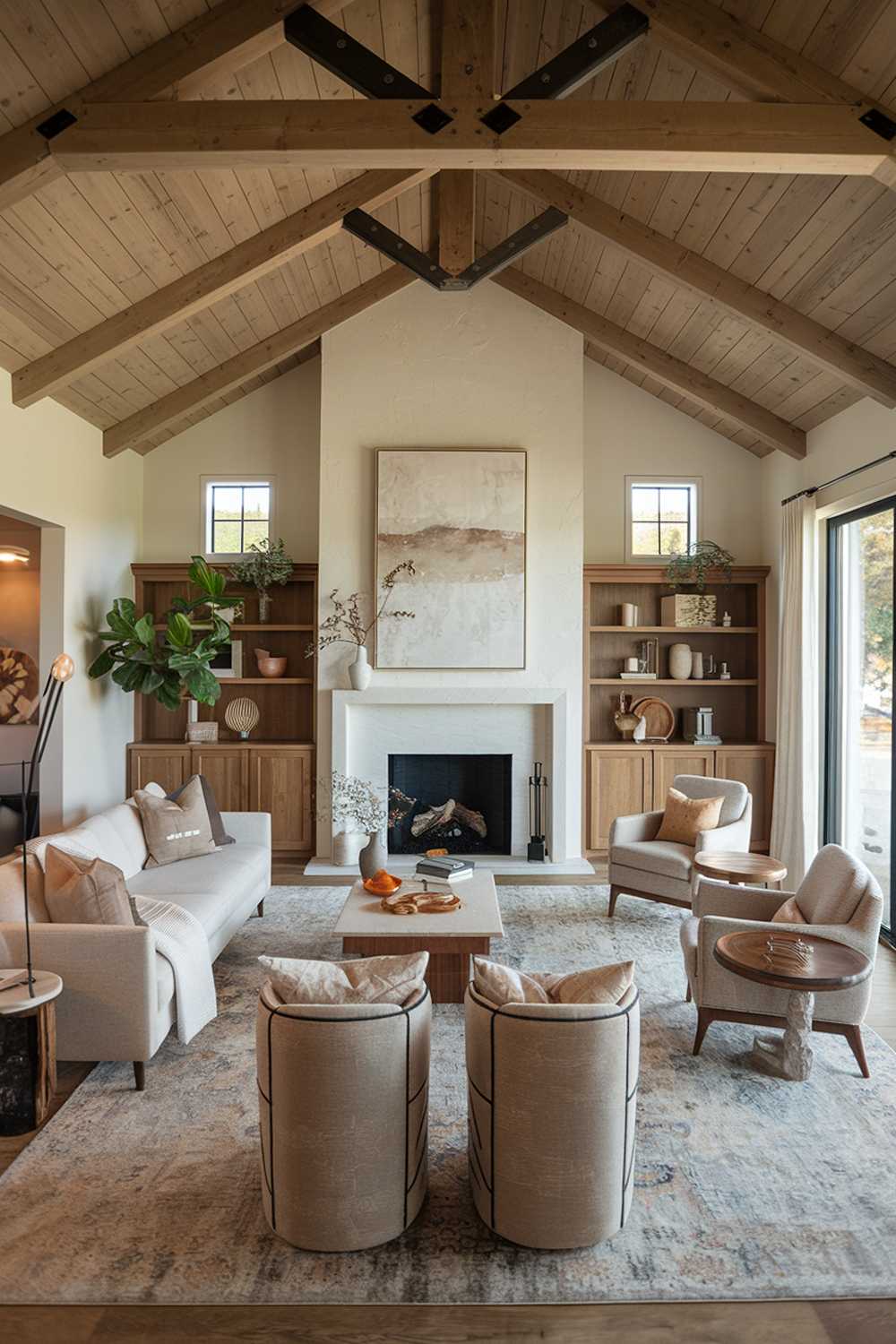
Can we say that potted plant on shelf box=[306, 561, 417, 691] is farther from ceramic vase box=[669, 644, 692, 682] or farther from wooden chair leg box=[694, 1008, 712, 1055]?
wooden chair leg box=[694, 1008, 712, 1055]

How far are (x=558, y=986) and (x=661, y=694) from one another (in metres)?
5.07

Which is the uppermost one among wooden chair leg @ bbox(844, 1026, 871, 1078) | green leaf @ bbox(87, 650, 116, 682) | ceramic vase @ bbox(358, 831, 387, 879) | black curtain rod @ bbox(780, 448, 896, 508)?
black curtain rod @ bbox(780, 448, 896, 508)

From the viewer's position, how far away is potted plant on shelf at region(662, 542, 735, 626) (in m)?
6.88

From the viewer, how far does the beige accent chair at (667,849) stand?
512 centimetres

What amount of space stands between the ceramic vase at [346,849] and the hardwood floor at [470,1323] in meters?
4.32

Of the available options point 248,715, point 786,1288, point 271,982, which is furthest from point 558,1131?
point 248,715

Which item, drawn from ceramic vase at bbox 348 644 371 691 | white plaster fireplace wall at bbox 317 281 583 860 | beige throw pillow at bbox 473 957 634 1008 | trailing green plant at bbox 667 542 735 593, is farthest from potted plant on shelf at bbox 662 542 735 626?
beige throw pillow at bbox 473 957 634 1008

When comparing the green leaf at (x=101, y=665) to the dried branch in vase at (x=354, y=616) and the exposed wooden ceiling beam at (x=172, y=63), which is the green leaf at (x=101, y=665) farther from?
the exposed wooden ceiling beam at (x=172, y=63)

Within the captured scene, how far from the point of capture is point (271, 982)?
248cm

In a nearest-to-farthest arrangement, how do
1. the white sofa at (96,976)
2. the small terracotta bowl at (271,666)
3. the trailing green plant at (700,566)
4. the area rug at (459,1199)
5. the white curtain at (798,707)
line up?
the area rug at (459,1199), the white sofa at (96,976), the white curtain at (798,707), the trailing green plant at (700,566), the small terracotta bowl at (271,666)

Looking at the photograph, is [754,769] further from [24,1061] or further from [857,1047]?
[24,1061]

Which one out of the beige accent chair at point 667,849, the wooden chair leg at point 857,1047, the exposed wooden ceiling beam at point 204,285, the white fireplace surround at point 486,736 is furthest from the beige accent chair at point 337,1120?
the white fireplace surround at point 486,736

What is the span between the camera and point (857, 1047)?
337 centimetres

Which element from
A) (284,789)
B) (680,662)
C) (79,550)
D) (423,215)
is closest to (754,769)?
(680,662)
